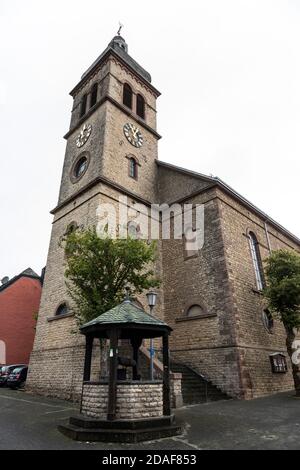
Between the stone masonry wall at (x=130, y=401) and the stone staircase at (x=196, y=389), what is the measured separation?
4.15 m

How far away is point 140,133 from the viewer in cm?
2161

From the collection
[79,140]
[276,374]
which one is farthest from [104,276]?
[79,140]

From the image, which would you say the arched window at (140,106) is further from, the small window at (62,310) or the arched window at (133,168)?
the small window at (62,310)

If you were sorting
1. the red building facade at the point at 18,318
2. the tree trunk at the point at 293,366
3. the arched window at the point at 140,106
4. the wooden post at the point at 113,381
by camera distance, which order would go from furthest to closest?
the arched window at the point at 140,106 < the red building facade at the point at 18,318 < the tree trunk at the point at 293,366 < the wooden post at the point at 113,381

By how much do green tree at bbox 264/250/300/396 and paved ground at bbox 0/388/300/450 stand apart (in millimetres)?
2964

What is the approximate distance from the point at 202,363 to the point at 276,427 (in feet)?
21.6

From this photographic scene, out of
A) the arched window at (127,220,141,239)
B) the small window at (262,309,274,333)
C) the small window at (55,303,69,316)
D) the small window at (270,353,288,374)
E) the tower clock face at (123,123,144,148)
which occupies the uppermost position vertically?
the tower clock face at (123,123,144,148)

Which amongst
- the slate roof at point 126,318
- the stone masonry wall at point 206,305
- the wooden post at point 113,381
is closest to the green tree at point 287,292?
the stone masonry wall at point 206,305

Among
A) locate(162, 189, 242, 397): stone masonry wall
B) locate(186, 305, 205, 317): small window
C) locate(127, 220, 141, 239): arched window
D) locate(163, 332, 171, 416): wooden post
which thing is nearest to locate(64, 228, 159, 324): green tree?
locate(163, 332, 171, 416): wooden post

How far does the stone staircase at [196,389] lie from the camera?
38.0ft

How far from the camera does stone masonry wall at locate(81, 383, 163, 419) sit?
7.12 m

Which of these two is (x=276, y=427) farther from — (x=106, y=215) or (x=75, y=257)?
(x=106, y=215)

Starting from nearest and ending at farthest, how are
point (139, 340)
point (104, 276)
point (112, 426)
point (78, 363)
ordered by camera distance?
point (112, 426) → point (139, 340) → point (104, 276) → point (78, 363)

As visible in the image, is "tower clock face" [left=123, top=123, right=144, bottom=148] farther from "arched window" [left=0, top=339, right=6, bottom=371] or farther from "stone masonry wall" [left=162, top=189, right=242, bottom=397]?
"arched window" [left=0, top=339, right=6, bottom=371]
